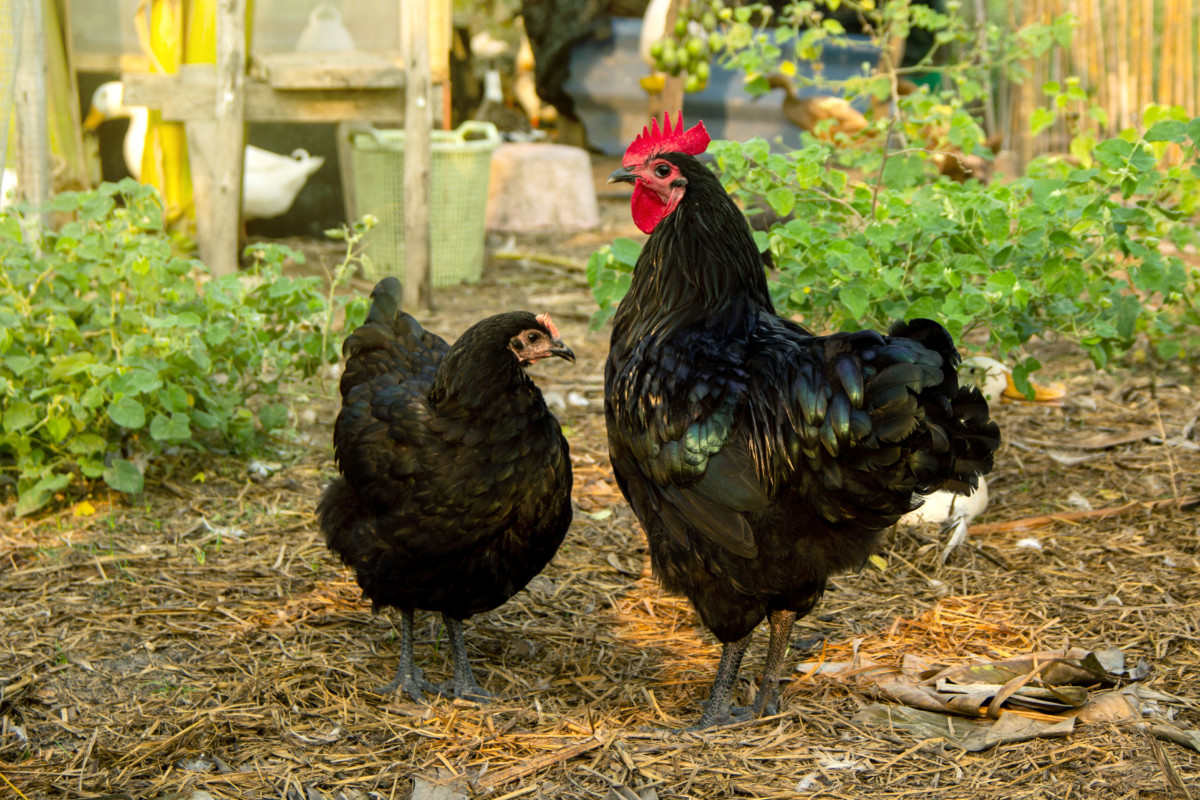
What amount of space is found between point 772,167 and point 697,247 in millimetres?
1019

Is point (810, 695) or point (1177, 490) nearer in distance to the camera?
point (810, 695)

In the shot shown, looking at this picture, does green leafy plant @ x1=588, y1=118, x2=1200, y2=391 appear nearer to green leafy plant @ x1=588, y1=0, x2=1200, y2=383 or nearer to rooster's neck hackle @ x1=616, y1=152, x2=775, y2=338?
green leafy plant @ x1=588, y1=0, x2=1200, y2=383

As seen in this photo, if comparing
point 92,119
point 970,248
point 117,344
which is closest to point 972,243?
point 970,248

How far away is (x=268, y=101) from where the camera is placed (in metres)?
6.84

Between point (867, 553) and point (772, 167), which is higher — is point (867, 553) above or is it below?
below

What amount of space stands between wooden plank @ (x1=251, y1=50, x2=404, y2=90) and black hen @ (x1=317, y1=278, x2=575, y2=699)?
13.2 ft

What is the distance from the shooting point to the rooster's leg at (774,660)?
3172 mm

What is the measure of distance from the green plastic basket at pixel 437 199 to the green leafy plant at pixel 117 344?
299 cm

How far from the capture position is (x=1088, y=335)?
4.12 meters

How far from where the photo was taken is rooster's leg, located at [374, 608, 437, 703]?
3.28m

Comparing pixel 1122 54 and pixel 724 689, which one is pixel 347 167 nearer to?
pixel 724 689

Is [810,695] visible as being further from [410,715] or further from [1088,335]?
[1088,335]

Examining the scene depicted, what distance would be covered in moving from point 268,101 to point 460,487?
4694 mm

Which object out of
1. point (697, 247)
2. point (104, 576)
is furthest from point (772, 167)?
point (104, 576)
